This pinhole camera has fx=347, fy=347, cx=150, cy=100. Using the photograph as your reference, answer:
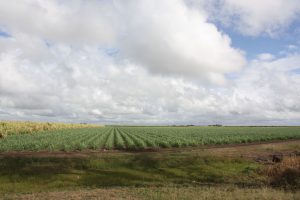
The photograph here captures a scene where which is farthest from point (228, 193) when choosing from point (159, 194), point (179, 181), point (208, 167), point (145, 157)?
point (145, 157)

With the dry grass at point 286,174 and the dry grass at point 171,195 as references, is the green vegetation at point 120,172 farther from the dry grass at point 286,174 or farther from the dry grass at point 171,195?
the dry grass at point 171,195

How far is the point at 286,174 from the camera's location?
69.4 ft

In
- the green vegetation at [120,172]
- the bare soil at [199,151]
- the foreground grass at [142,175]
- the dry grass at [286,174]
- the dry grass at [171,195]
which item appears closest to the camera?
the dry grass at [171,195]

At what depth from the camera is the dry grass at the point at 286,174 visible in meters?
20.0

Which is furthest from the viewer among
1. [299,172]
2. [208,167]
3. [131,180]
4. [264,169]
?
[208,167]

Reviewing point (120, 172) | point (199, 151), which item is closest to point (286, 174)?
point (120, 172)

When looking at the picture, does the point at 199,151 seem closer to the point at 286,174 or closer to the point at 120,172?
the point at 120,172

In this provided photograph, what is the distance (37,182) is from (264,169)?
15.7 meters

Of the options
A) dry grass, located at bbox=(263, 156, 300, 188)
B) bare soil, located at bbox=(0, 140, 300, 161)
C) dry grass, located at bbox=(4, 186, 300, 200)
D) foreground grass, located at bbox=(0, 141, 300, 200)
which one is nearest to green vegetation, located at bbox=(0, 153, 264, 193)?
foreground grass, located at bbox=(0, 141, 300, 200)

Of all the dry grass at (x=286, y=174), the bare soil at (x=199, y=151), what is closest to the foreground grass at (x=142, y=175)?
the dry grass at (x=286, y=174)

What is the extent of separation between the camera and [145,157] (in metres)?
28.0

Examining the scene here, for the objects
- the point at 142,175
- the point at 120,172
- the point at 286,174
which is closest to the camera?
the point at 286,174

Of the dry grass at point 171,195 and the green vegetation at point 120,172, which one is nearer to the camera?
the dry grass at point 171,195

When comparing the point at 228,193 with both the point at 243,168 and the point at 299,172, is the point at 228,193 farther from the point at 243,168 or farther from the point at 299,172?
the point at 243,168
